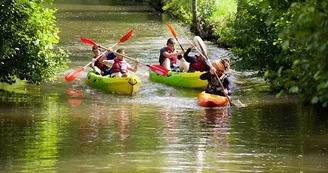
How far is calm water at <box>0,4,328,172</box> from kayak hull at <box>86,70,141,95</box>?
0.83 ft

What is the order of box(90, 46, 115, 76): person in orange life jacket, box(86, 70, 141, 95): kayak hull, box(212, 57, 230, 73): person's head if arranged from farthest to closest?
1. box(90, 46, 115, 76): person in orange life jacket
2. box(86, 70, 141, 95): kayak hull
3. box(212, 57, 230, 73): person's head

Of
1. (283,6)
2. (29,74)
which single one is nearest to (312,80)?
(283,6)

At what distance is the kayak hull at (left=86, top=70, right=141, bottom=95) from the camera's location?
56.7 ft

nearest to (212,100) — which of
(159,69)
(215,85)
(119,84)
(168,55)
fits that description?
(215,85)

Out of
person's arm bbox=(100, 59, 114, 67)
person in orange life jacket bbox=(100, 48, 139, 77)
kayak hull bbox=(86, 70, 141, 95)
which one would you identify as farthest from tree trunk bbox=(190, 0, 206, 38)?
kayak hull bbox=(86, 70, 141, 95)

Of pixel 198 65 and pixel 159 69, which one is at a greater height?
pixel 198 65

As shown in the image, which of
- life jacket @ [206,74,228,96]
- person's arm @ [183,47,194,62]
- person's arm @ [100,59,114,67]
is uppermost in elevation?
person's arm @ [183,47,194,62]

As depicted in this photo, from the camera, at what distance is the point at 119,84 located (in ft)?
57.2

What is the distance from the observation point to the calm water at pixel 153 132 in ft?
32.4

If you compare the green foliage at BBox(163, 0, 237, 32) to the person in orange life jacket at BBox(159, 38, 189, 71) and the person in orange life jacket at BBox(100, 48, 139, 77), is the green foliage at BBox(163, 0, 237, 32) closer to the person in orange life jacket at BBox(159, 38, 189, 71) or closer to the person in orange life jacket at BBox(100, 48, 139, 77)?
the person in orange life jacket at BBox(159, 38, 189, 71)

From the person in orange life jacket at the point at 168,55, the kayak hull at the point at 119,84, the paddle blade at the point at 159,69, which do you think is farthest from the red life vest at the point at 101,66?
the person in orange life jacket at the point at 168,55

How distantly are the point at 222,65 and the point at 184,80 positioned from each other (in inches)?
115

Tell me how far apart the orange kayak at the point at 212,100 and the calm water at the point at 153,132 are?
218 mm

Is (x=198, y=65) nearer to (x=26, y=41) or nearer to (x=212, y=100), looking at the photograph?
(x=212, y=100)
